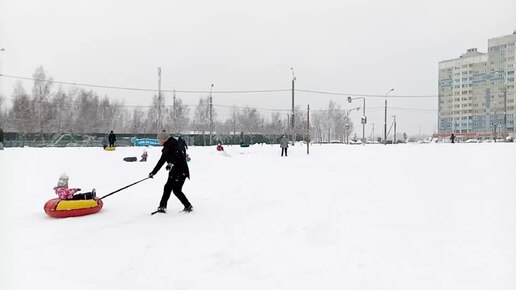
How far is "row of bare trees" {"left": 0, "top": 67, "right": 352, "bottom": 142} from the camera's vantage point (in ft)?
181

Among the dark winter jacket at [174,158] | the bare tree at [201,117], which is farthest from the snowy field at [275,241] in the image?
the bare tree at [201,117]

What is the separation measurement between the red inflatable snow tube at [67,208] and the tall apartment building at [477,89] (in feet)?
281

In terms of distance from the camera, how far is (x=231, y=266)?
482 cm

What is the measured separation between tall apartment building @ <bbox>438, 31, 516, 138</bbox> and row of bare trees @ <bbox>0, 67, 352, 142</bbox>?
2732cm

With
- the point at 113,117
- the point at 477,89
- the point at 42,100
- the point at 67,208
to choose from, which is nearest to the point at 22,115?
the point at 42,100

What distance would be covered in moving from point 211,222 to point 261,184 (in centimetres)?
513

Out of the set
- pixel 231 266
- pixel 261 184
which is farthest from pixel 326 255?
pixel 261 184

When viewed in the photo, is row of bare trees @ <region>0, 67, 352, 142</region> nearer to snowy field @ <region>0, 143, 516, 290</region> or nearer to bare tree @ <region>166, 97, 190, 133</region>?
bare tree @ <region>166, 97, 190, 133</region>

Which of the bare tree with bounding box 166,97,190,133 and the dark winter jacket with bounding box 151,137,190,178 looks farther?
the bare tree with bounding box 166,97,190,133

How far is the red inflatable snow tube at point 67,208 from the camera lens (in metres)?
7.25

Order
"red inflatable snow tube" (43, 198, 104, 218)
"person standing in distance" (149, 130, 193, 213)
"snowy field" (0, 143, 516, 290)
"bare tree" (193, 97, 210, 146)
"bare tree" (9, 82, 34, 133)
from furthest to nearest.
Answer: "bare tree" (193, 97, 210, 146), "bare tree" (9, 82, 34, 133), "person standing in distance" (149, 130, 193, 213), "red inflatable snow tube" (43, 198, 104, 218), "snowy field" (0, 143, 516, 290)

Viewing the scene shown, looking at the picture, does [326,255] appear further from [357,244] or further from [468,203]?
[468,203]

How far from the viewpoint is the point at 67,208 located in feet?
23.9

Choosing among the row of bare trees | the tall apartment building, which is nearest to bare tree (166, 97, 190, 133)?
the row of bare trees
